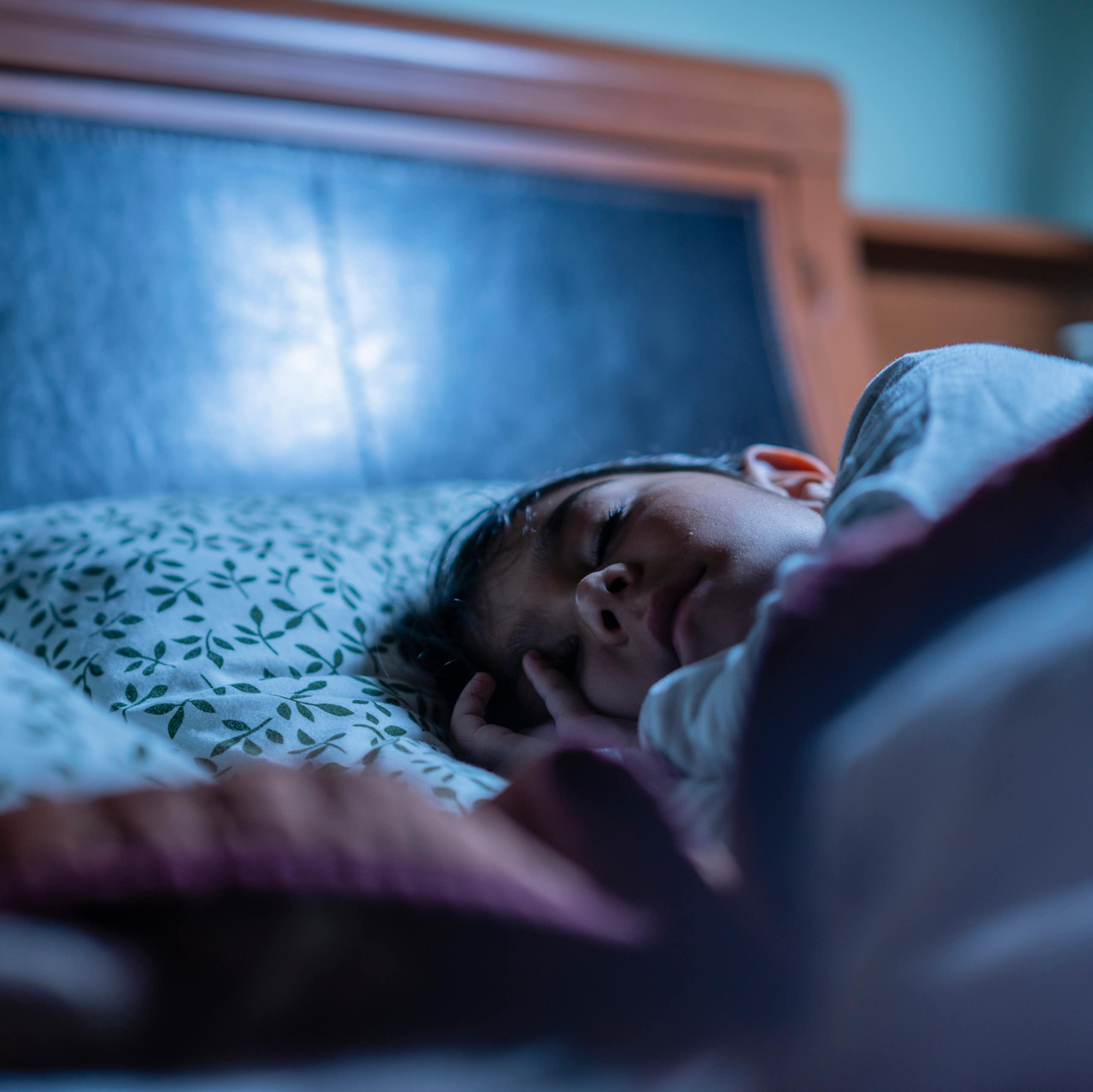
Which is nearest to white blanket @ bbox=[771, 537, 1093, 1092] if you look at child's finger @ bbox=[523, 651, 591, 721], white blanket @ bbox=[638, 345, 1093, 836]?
white blanket @ bbox=[638, 345, 1093, 836]

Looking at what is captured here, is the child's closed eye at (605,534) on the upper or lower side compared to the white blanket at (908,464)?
lower

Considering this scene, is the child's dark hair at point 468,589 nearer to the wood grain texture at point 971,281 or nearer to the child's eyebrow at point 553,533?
the child's eyebrow at point 553,533

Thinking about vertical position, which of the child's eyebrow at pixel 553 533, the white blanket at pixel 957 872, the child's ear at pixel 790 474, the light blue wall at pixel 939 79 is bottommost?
the child's ear at pixel 790 474

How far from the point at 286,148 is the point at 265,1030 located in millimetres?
1278

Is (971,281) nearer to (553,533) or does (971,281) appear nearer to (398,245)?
(398,245)

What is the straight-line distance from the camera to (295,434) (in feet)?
4.04

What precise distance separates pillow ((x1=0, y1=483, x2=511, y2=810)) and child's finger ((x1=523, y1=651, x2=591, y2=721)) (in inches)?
3.0

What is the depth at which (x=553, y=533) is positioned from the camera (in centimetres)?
68

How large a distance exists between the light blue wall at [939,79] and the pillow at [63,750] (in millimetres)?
1804

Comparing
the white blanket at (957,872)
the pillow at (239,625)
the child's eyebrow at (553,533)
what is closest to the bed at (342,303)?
the pillow at (239,625)

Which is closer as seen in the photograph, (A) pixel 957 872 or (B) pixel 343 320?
(A) pixel 957 872

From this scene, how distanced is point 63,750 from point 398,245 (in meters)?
1.11

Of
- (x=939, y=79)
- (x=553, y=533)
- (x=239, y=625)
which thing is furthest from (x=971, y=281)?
(x=239, y=625)

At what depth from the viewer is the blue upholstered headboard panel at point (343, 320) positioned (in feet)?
3.69
